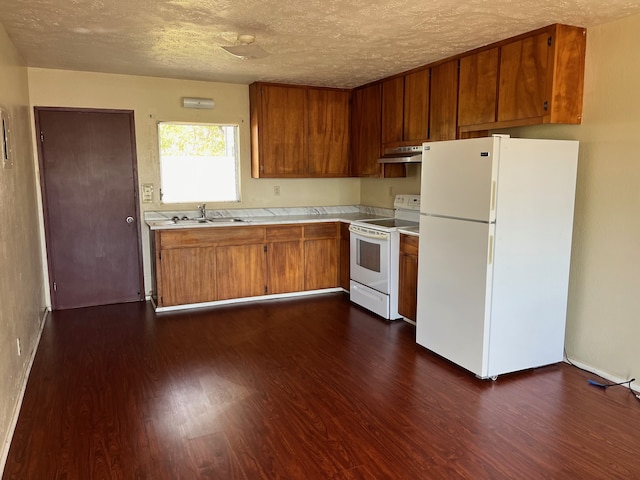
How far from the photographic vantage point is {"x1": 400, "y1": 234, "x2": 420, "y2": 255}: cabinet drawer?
4.04 m

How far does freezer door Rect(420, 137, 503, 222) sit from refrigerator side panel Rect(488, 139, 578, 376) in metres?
0.08

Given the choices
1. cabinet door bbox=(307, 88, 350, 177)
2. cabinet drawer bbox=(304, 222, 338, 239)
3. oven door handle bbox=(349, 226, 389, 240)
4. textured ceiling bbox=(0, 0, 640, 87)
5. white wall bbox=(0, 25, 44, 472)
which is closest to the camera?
white wall bbox=(0, 25, 44, 472)

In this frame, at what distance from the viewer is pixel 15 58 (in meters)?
3.60

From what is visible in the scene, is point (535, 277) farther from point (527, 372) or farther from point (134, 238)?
point (134, 238)

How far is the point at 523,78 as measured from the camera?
3303 millimetres

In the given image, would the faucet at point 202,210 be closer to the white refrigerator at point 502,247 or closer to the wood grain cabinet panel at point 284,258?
the wood grain cabinet panel at point 284,258

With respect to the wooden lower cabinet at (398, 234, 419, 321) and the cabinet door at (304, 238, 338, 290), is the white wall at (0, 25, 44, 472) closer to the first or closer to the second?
the cabinet door at (304, 238, 338, 290)

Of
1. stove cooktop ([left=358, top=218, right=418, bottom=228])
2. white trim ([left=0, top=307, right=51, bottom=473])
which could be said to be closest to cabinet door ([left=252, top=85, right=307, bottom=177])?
stove cooktop ([left=358, top=218, right=418, bottom=228])

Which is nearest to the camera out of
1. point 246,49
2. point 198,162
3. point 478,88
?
point 246,49

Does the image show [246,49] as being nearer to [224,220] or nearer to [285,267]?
[224,220]

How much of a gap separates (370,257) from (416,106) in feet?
5.01

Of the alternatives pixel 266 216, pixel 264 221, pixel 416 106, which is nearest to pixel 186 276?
pixel 264 221

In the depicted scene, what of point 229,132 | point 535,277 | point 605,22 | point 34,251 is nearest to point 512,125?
point 605,22

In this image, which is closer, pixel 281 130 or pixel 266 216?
pixel 281 130
